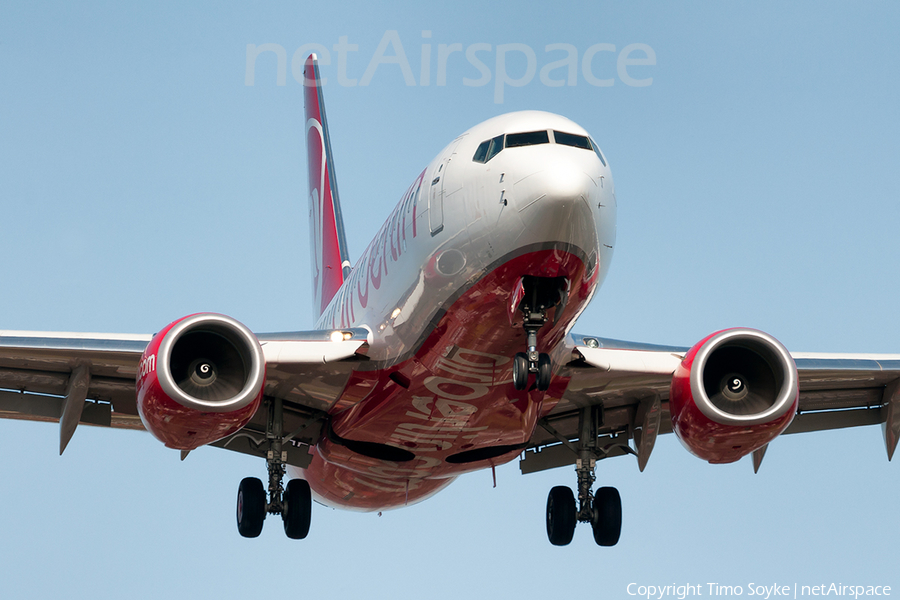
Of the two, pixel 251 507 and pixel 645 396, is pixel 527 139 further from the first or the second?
pixel 251 507

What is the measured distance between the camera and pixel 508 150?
13055 millimetres

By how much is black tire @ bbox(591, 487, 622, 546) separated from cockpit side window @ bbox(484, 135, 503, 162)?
8.22 metres

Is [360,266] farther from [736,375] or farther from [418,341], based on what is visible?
[736,375]

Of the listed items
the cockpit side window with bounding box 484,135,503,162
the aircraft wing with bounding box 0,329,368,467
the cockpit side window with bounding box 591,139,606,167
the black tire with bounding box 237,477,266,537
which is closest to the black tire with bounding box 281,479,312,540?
the black tire with bounding box 237,477,266,537

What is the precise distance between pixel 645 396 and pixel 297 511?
6316mm

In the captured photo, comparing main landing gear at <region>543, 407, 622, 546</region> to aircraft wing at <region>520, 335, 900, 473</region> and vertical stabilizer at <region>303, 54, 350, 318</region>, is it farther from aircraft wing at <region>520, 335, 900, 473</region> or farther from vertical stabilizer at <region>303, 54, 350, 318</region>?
vertical stabilizer at <region>303, 54, 350, 318</region>

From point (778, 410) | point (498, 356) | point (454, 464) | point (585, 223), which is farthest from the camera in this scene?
point (454, 464)

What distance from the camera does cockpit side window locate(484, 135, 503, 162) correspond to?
13.2 meters

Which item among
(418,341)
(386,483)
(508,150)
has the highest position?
(508,150)

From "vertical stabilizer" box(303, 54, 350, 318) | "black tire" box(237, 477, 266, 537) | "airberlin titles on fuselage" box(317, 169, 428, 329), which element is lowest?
"black tire" box(237, 477, 266, 537)

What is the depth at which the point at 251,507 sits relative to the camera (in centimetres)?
1803

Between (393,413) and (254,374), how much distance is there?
274cm

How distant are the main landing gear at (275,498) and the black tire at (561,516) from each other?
173 inches

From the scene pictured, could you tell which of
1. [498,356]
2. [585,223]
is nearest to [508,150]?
Answer: [585,223]
